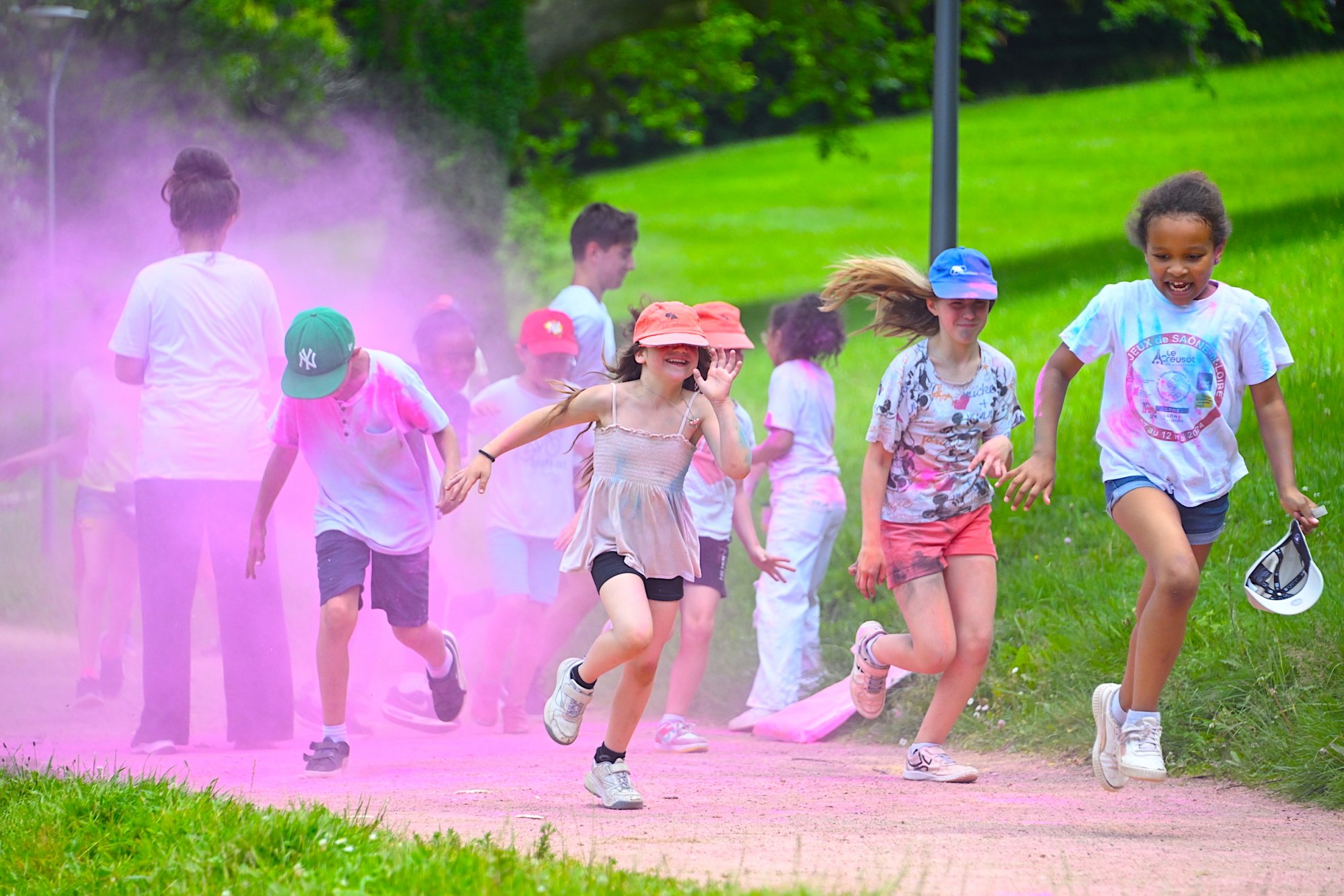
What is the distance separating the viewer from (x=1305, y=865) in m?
4.10

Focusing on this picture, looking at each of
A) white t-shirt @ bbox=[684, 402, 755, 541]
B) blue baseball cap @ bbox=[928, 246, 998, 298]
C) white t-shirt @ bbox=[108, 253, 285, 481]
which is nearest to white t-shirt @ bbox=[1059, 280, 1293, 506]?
blue baseball cap @ bbox=[928, 246, 998, 298]

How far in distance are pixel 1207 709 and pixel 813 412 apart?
222 cm

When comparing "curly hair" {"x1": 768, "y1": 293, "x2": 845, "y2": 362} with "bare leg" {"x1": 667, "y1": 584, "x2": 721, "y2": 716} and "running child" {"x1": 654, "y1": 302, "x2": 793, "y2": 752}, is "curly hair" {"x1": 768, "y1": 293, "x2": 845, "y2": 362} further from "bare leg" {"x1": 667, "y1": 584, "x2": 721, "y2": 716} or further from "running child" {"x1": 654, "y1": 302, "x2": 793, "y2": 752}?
"bare leg" {"x1": 667, "y1": 584, "x2": 721, "y2": 716}

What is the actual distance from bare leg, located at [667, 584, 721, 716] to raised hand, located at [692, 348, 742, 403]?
Answer: 5.31 ft

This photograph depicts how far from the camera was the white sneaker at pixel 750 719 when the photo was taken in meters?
7.22

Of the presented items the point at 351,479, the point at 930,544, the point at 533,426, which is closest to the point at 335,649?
the point at 351,479

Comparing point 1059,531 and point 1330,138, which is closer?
point 1059,531

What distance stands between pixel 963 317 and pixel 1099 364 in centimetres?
487

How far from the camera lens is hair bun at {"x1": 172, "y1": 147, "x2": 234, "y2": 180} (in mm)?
6285

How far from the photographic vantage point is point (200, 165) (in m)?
6.28

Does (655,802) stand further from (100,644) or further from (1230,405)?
(100,644)

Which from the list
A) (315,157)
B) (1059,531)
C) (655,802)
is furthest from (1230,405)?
(315,157)

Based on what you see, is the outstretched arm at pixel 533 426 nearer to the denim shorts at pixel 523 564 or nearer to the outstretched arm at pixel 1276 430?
the denim shorts at pixel 523 564

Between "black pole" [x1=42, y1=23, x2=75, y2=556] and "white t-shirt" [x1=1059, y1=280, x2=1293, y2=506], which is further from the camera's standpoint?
"black pole" [x1=42, y1=23, x2=75, y2=556]
